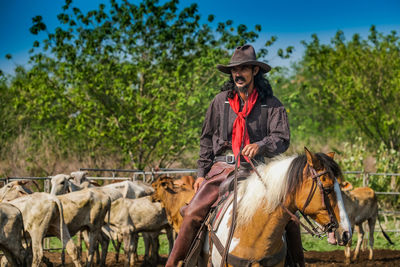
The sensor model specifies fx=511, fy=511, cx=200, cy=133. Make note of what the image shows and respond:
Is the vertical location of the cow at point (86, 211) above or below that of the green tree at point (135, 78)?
below

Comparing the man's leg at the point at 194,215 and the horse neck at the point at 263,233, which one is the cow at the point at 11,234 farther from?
the horse neck at the point at 263,233

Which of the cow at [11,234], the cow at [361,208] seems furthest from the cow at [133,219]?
the cow at [361,208]

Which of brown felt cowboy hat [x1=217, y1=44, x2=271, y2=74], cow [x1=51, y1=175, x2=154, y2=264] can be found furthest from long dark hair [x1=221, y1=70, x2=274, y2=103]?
cow [x1=51, y1=175, x2=154, y2=264]

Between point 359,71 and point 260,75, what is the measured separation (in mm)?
21271

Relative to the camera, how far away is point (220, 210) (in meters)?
4.42

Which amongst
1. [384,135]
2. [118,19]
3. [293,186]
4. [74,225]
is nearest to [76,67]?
[118,19]

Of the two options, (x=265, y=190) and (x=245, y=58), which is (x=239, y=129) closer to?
(x=245, y=58)

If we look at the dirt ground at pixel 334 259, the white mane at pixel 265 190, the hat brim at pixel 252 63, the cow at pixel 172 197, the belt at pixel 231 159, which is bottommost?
the dirt ground at pixel 334 259

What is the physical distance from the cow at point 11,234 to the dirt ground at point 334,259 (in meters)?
2.89

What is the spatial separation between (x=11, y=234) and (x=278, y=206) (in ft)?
18.8

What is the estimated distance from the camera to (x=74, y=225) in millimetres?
9734

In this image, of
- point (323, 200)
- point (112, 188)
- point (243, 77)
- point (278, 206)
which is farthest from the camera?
point (112, 188)

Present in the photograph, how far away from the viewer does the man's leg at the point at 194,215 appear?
4.57 metres

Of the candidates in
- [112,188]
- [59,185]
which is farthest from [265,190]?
[59,185]
